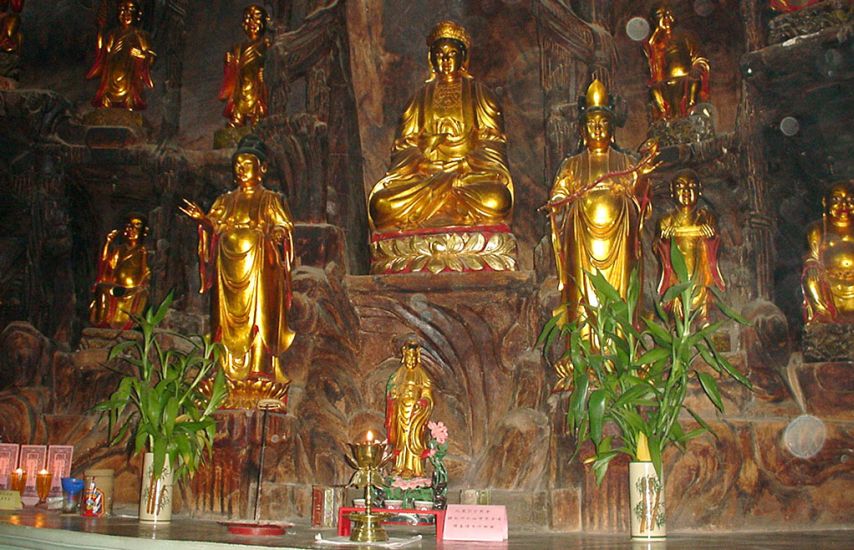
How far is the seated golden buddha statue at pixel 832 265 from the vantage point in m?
7.25

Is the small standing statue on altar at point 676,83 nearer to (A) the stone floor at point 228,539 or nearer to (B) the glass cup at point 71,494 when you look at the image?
(A) the stone floor at point 228,539

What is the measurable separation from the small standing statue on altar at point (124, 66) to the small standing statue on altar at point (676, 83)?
4.75 m

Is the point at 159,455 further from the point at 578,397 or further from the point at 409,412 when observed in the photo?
the point at 578,397

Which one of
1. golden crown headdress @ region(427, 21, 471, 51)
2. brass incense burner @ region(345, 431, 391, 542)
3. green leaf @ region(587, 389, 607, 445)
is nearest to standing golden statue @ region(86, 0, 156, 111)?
golden crown headdress @ region(427, 21, 471, 51)

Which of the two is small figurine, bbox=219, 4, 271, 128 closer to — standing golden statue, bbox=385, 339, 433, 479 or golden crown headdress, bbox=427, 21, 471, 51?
golden crown headdress, bbox=427, 21, 471, 51

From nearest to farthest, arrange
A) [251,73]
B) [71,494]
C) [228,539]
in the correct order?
1. [228,539]
2. [71,494]
3. [251,73]

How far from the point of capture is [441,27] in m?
8.32

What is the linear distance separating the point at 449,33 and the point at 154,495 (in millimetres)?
4679

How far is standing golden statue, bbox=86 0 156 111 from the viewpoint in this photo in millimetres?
9156

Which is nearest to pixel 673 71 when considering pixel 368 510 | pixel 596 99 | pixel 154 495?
pixel 596 99

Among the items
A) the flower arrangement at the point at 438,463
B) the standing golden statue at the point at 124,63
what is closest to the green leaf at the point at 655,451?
the flower arrangement at the point at 438,463

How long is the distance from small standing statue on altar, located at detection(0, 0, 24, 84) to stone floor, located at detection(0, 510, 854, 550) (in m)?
5.02

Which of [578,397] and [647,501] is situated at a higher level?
[578,397]

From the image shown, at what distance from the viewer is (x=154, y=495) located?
5605 millimetres
